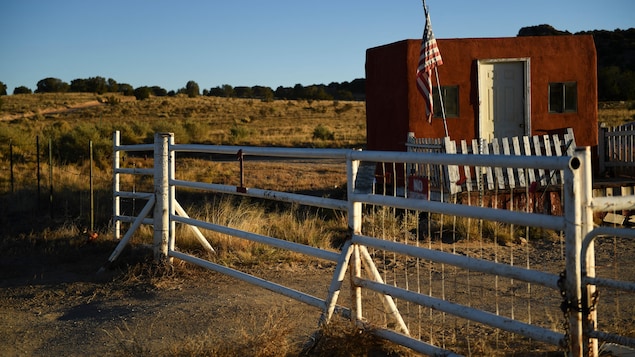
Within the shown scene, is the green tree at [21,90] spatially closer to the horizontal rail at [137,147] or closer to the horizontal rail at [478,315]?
the horizontal rail at [137,147]

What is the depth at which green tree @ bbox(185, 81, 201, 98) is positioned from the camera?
308 feet

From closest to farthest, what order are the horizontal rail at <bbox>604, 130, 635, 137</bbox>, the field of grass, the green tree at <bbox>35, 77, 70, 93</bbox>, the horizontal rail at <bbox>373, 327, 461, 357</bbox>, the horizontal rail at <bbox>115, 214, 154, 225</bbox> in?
the horizontal rail at <bbox>373, 327, 461, 357</bbox> < the horizontal rail at <bbox>115, 214, 154, 225</bbox> < the field of grass < the horizontal rail at <bbox>604, 130, 635, 137</bbox> < the green tree at <bbox>35, 77, 70, 93</bbox>

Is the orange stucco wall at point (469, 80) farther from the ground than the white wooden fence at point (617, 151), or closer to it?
farther from the ground

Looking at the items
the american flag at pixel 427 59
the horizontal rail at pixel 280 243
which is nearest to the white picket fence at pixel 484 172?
the american flag at pixel 427 59

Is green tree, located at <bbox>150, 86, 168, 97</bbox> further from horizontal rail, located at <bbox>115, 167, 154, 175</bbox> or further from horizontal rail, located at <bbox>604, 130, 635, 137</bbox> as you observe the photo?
horizontal rail, located at <bbox>115, 167, 154, 175</bbox>

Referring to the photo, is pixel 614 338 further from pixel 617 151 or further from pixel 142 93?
pixel 142 93

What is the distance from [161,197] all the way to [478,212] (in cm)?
466

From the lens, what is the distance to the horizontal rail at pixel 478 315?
145 inches

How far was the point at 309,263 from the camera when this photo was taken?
341 inches

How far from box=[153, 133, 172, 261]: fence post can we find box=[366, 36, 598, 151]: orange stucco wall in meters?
7.85

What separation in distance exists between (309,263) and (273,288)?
2.88 metres

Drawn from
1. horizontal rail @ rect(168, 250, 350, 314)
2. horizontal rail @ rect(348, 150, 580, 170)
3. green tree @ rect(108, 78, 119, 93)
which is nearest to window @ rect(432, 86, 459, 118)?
horizontal rail @ rect(168, 250, 350, 314)

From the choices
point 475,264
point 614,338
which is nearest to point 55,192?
point 475,264

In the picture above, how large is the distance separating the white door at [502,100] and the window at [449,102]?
0.54m
